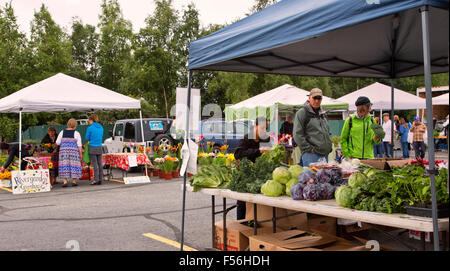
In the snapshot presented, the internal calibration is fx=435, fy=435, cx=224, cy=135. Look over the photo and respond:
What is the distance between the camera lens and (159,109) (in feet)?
136

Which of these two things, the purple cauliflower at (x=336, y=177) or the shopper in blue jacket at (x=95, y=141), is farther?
the shopper in blue jacket at (x=95, y=141)

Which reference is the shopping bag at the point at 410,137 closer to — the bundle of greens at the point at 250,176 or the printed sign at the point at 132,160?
the printed sign at the point at 132,160

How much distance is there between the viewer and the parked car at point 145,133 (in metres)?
17.3

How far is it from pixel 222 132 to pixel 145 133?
3335 millimetres

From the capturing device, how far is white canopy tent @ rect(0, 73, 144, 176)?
37.4ft

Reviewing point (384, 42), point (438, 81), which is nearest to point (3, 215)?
point (384, 42)

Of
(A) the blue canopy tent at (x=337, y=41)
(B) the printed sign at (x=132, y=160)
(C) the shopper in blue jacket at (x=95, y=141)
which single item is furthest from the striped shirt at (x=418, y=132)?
(C) the shopper in blue jacket at (x=95, y=141)

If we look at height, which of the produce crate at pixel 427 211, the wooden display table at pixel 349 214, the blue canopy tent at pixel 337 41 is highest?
the blue canopy tent at pixel 337 41

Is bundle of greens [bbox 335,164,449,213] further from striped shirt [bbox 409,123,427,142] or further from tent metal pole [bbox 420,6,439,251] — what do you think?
striped shirt [bbox 409,123,427,142]

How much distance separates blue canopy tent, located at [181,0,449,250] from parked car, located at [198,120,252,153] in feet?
37.4

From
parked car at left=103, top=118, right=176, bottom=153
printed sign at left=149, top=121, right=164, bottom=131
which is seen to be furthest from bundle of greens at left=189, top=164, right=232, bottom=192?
printed sign at left=149, top=121, right=164, bottom=131

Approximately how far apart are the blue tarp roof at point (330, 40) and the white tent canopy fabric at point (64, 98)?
23.0ft

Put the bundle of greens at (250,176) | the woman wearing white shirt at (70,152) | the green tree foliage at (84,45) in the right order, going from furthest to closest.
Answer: the green tree foliage at (84,45), the woman wearing white shirt at (70,152), the bundle of greens at (250,176)
